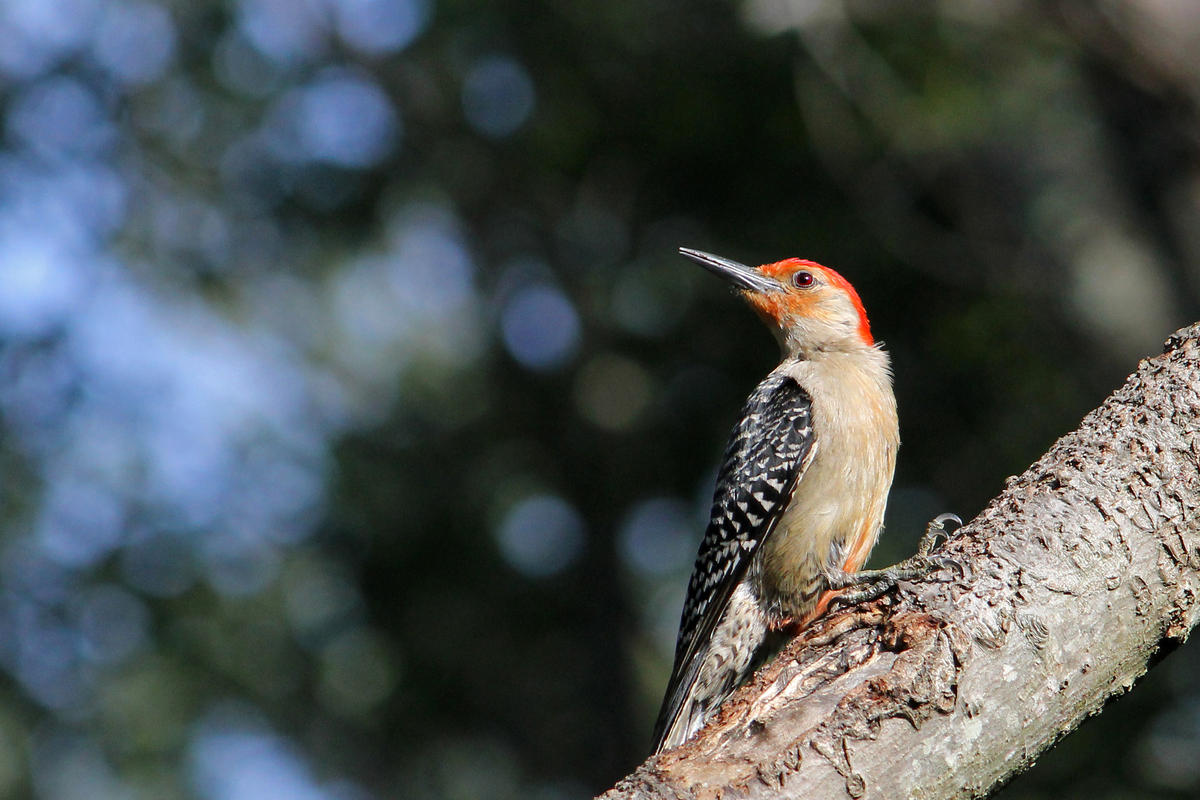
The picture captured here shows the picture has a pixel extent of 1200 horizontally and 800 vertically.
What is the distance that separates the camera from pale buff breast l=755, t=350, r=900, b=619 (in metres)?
5.82

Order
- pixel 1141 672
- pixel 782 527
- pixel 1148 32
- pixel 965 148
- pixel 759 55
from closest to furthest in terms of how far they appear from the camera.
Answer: pixel 1141 672
pixel 782 527
pixel 1148 32
pixel 965 148
pixel 759 55

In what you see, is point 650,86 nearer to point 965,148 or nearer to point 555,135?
point 555,135

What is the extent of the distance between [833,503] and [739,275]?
7.25 ft

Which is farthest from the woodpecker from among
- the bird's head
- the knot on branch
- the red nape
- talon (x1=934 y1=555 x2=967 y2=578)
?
the knot on branch

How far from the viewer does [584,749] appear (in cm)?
1498

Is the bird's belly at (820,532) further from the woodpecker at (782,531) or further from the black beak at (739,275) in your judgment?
the black beak at (739,275)

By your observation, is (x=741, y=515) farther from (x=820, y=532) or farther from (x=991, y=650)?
(x=991, y=650)

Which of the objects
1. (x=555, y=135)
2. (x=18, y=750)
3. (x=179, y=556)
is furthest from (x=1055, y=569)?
(x=18, y=750)

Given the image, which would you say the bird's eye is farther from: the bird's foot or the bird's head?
the bird's foot

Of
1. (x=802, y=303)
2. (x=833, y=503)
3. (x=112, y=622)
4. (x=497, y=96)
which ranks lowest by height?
(x=112, y=622)

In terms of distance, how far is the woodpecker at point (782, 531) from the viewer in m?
5.85

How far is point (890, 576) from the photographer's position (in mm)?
4434

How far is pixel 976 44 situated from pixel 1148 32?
282cm

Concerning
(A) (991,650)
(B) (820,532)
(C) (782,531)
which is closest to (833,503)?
(B) (820,532)
